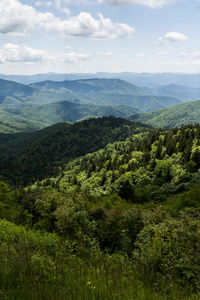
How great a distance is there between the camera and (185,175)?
9269 centimetres

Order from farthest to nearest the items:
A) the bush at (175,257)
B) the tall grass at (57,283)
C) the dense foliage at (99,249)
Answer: the bush at (175,257), the dense foliage at (99,249), the tall grass at (57,283)

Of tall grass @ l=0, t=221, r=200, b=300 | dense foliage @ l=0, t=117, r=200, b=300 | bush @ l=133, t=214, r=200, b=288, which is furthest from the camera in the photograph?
bush @ l=133, t=214, r=200, b=288

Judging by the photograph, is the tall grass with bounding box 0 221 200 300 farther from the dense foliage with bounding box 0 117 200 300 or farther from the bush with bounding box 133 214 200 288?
the bush with bounding box 133 214 200 288

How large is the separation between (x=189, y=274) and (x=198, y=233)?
698cm

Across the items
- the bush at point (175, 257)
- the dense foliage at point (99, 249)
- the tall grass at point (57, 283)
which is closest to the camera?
the tall grass at point (57, 283)

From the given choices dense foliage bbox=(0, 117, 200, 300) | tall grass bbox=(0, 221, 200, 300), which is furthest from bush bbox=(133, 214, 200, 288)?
tall grass bbox=(0, 221, 200, 300)

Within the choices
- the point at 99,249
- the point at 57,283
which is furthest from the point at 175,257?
the point at 57,283

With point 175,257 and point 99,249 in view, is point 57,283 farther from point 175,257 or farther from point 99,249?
point 175,257

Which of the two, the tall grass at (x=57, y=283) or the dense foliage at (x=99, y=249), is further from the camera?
the dense foliage at (x=99, y=249)

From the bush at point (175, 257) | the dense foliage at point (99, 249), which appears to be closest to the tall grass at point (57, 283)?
the dense foliage at point (99, 249)

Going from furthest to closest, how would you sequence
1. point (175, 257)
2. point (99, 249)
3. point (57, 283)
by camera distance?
point (175, 257)
point (99, 249)
point (57, 283)

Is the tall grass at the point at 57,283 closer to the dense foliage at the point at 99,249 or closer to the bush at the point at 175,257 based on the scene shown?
the dense foliage at the point at 99,249

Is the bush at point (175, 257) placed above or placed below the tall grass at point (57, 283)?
below

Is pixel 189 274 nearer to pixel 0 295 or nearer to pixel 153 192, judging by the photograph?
pixel 0 295
